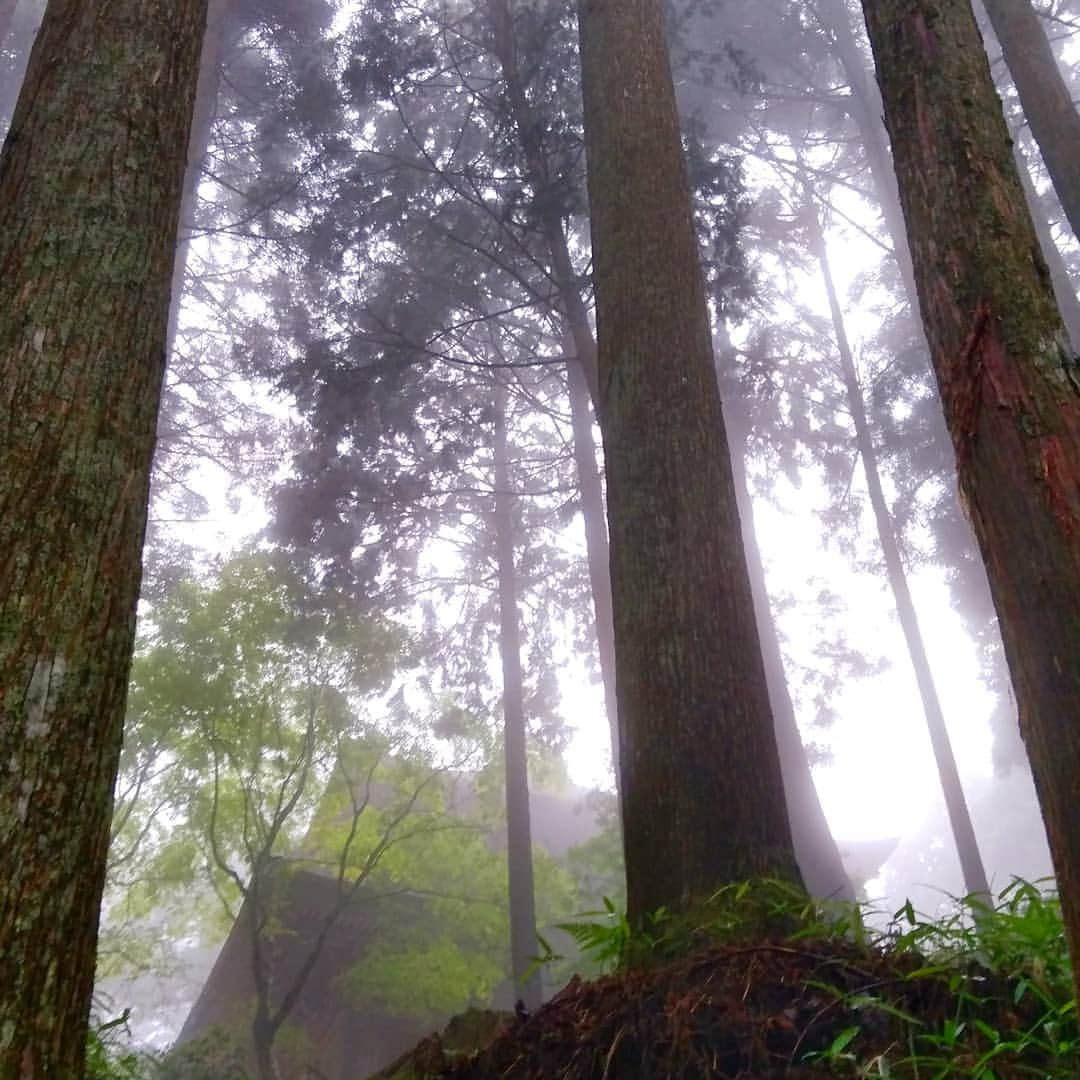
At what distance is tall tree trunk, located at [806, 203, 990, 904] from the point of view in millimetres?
12859

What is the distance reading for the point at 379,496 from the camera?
1347 centimetres

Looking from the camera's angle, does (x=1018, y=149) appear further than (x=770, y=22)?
No

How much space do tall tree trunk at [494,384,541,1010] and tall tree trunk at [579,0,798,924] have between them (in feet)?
25.3

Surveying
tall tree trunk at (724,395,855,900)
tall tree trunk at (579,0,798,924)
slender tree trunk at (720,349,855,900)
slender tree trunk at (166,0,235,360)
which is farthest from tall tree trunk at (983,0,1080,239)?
slender tree trunk at (166,0,235,360)

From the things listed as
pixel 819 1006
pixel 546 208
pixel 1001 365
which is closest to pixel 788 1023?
pixel 819 1006

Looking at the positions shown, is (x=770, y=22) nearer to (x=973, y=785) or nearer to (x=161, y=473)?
(x=161, y=473)

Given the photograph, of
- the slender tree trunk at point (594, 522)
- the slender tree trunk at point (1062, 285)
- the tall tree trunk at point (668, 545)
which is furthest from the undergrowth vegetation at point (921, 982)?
the slender tree trunk at point (594, 522)

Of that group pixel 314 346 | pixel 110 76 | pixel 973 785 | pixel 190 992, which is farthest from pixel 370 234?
pixel 973 785

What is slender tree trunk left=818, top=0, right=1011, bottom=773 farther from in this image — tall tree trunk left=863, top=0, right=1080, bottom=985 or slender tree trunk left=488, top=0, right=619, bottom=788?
tall tree trunk left=863, top=0, right=1080, bottom=985

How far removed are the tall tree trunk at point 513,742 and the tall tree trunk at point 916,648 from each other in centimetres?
586

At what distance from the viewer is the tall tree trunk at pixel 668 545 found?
373 cm

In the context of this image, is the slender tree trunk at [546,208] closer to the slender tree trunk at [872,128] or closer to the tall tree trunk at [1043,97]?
the tall tree trunk at [1043,97]

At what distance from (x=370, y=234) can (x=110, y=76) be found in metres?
8.95

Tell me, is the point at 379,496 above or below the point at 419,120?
below
